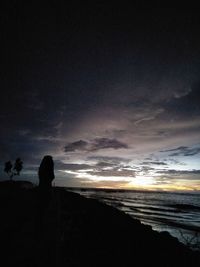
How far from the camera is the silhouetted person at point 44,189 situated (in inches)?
316

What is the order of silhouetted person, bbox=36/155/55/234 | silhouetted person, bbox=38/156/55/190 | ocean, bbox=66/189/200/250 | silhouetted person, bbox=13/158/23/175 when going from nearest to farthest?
silhouetted person, bbox=36/155/55/234, silhouetted person, bbox=38/156/55/190, ocean, bbox=66/189/200/250, silhouetted person, bbox=13/158/23/175

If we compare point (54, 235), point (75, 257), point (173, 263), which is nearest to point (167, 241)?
point (173, 263)

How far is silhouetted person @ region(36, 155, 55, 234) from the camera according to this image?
26.3ft

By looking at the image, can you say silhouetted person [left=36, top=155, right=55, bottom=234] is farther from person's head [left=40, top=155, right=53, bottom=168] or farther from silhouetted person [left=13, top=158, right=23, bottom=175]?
silhouetted person [left=13, top=158, right=23, bottom=175]

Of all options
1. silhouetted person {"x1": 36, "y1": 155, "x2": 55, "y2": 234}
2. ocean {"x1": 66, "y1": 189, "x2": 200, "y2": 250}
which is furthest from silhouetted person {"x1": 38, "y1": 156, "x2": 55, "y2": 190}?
ocean {"x1": 66, "y1": 189, "x2": 200, "y2": 250}

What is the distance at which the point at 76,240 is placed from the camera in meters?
9.47

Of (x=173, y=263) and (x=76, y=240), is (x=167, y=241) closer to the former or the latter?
(x=173, y=263)

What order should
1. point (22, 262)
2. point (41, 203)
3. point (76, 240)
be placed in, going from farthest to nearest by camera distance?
point (76, 240)
point (41, 203)
point (22, 262)

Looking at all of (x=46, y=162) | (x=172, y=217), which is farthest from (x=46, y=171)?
(x=172, y=217)

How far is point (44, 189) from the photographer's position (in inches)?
317

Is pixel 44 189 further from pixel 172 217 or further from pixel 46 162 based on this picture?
pixel 172 217

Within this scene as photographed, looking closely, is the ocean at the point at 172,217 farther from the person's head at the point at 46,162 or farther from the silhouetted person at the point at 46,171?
the person's head at the point at 46,162

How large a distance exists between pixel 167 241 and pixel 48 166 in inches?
428

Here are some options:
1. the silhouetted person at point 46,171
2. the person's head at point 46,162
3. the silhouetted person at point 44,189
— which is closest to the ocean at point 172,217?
the silhouetted person at point 44,189
